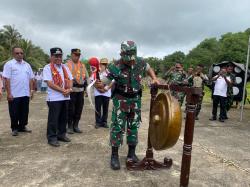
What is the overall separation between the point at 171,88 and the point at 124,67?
0.85 meters

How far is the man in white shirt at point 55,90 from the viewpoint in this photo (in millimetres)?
6215

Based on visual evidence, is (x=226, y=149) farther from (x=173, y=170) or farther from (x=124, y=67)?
(x=124, y=67)

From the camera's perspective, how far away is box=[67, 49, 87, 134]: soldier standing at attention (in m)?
7.18

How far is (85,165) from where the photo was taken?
16.8ft

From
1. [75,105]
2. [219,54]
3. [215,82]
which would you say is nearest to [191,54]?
[219,54]

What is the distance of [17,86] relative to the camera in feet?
22.7

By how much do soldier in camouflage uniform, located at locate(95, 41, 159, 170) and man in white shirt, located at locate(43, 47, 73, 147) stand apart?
1.55 metres

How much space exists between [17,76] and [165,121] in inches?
157

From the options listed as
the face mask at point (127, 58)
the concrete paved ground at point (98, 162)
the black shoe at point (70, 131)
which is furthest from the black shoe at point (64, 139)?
the face mask at point (127, 58)

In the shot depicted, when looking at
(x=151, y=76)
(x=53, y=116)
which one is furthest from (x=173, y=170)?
(x=53, y=116)

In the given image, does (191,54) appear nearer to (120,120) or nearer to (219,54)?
(219,54)

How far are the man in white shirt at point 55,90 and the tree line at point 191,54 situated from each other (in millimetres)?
16789

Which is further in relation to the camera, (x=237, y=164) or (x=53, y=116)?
(x=53, y=116)

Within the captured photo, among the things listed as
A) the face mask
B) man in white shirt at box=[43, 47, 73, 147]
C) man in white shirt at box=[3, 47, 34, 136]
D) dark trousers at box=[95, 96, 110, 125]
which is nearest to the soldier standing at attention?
man in white shirt at box=[43, 47, 73, 147]
